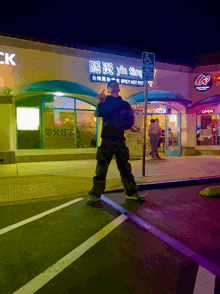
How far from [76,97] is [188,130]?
23.1 feet

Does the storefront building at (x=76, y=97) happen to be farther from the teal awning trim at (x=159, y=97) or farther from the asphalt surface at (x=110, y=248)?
the asphalt surface at (x=110, y=248)

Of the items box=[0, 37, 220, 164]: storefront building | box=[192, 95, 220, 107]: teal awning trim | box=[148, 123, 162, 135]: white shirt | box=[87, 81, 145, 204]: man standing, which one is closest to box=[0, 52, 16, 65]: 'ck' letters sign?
box=[0, 37, 220, 164]: storefront building

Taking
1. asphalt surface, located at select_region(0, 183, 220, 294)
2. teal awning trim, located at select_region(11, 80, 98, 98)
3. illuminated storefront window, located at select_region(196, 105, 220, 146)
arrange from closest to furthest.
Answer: asphalt surface, located at select_region(0, 183, 220, 294) → teal awning trim, located at select_region(11, 80, 98, 98) → illuminated storefront window, located at select_region(196, 105, 220, 146)

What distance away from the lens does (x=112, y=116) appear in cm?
468

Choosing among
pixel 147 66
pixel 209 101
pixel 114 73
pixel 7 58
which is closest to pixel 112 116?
pixel 147 66

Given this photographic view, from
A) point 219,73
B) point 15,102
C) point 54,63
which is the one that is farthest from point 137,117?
point 219,73

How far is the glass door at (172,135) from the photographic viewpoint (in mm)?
14710

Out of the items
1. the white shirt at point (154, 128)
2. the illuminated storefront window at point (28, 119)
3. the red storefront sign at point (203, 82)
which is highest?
the red storefront sign at point (203, 82)

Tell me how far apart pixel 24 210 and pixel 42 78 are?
7915 mm

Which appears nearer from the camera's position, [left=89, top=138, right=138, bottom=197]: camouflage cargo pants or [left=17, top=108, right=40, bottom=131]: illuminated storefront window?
[left=89, top=138, right=138, bottom=197]: camouflage cargo pants

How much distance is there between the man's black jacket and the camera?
15.3 feet

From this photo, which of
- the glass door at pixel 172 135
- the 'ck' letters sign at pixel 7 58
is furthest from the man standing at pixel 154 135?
the 'ck' letters sign at pixel 7 58

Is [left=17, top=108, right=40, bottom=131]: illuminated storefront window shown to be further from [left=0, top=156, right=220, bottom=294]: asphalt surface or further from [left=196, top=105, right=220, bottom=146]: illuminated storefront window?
[left=196, top=105, right=220, bottom=146]: illuminated storefront window

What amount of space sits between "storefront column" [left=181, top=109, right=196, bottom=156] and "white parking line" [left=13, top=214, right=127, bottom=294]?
11976mm
